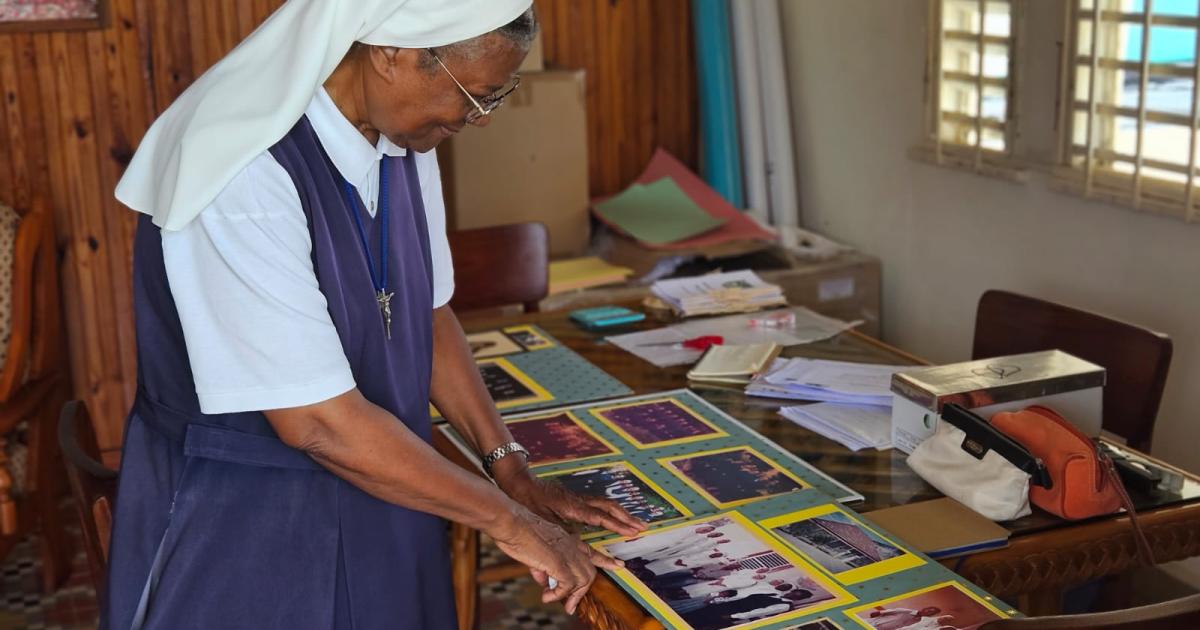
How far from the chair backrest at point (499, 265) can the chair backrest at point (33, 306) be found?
3.78 ft

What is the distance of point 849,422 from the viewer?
2256 millimetres

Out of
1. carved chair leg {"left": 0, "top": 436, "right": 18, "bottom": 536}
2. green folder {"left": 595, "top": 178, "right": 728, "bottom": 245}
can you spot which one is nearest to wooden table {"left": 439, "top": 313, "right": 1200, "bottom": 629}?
carved chair leg {"left": 0, "top": 436, "right": 18, "bottom": 536}

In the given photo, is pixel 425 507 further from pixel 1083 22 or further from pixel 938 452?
pixel 1083 22

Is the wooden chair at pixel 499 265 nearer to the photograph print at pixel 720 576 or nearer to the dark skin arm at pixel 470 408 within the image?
the dark skin arm at pixel 470 408

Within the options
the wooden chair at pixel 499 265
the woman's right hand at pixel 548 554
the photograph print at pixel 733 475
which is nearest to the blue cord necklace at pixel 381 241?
the woman's right hand at pixel 548 554

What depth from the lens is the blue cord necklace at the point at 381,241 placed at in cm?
164

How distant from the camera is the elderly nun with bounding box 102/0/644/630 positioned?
146 centimetres

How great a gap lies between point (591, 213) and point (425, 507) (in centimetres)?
309

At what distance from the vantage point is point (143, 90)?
4.12 metres

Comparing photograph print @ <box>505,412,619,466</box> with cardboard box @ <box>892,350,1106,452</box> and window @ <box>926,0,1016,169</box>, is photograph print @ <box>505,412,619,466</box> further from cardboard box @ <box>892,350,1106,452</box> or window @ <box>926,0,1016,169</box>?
window @ <box>926,0,1016,169</box>

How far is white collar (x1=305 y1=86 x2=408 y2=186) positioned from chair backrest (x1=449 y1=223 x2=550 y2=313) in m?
1.71

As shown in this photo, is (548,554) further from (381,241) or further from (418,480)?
(381,241)

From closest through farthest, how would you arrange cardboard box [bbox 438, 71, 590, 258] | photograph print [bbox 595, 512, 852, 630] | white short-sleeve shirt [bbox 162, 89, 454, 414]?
white short-sleeve shirt [bbox 162, 89, 454, 414]
photograph print [bbox 595, 512, 852, 630]
cardboard box [bbox 438, 71, 590, 258]

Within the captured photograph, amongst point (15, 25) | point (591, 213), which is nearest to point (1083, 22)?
point (591, 213)
